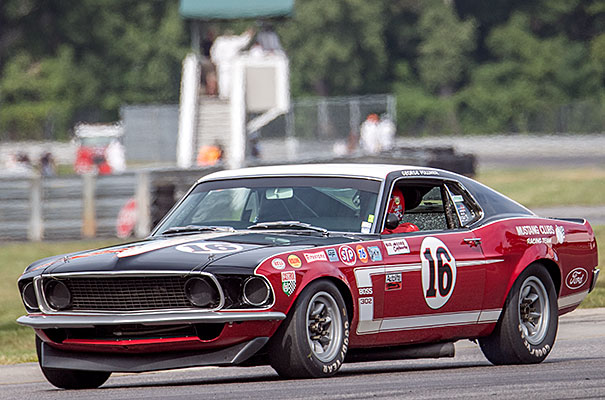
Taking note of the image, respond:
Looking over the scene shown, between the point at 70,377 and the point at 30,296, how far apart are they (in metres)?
0.54

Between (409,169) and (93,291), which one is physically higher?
(409,169)

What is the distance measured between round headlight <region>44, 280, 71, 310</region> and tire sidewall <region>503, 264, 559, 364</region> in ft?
9.51

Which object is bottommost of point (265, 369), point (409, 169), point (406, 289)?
point (265, 369)

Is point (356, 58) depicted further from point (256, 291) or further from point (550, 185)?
point (256, 291)

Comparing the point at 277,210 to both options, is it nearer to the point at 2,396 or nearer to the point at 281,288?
the point at 281,288

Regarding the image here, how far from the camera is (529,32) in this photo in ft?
272

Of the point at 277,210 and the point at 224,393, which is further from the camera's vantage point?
the point at 277,210

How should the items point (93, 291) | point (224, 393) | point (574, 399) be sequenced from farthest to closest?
point (93, 291)
point (224, 393)
point (574, 399)

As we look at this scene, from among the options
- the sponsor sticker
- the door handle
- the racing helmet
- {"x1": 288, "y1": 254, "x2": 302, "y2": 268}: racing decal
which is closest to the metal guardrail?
the racing helmet

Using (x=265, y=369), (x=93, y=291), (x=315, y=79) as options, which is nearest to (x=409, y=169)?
(x=265, y=369)

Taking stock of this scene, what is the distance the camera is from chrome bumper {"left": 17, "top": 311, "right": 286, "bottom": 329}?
7.28 m

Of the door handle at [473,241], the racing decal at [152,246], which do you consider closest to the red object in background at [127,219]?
the door handle at [473,241]

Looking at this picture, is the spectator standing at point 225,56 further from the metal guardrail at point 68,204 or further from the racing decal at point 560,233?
the racing decal at point 560,233

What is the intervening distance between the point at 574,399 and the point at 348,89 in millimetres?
74920
